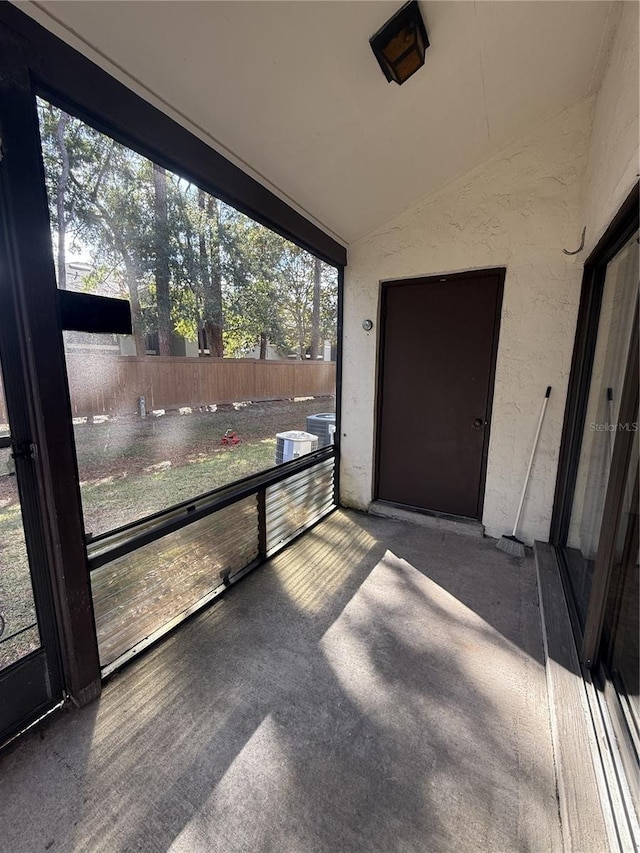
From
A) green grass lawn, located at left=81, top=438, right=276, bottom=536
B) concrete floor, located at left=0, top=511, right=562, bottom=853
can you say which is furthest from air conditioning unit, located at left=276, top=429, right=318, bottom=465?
concrete floor, located at left=0, top=511, right=562, bottom=853

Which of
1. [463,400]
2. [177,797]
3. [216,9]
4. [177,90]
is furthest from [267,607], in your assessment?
[216,9]

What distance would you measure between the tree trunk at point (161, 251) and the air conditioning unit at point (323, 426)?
1.59m

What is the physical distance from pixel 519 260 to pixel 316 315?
1593mm

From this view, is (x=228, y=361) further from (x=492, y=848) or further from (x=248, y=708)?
(x=492, y=848)

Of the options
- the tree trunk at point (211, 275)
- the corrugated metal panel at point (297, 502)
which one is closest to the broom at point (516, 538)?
the corrugated metal panel at point (297, 502)

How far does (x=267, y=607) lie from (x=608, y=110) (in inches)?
132

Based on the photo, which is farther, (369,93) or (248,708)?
(369,93)

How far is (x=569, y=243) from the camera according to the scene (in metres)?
2.51

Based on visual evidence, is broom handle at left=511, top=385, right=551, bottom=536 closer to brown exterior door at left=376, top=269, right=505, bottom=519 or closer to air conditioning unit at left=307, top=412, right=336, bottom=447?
brown exterior door at left=376, top=269, right=505, bottom=519

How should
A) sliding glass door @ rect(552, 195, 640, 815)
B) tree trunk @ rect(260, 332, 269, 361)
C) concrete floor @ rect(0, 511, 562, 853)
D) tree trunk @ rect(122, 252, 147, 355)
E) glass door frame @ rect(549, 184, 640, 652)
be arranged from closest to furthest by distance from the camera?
1. concrete floor @ rect(0, 511, 562, 853)
2. sliding glass door @ rect(552, 195, 640, 815)
3. tree trunk @ rect(122, 252, 147, 355)
4. glass door frame @ rect(549, 184, 640, 652)
5. tree trunk @ rect(260, 332, 269, 361)

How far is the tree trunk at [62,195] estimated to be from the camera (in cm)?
132

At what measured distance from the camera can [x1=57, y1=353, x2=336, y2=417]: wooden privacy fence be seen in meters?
1.49

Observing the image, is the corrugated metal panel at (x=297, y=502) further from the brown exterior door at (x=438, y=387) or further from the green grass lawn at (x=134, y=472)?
the brown exterior door at (x=438, y=387)

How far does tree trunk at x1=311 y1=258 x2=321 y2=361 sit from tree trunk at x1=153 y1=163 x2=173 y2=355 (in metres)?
1.44
